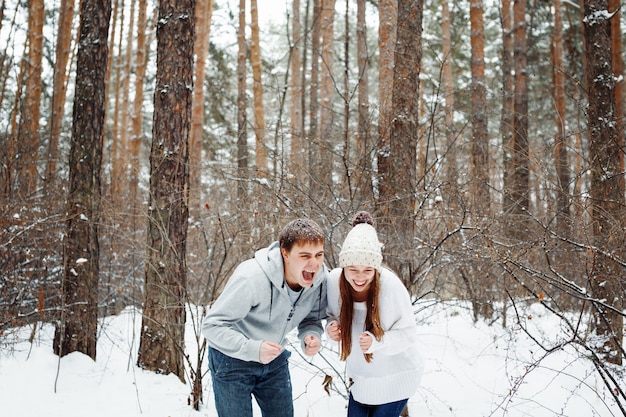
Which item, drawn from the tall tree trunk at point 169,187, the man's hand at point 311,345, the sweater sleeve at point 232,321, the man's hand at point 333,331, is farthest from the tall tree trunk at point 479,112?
the sweater sleeve at point 232,321

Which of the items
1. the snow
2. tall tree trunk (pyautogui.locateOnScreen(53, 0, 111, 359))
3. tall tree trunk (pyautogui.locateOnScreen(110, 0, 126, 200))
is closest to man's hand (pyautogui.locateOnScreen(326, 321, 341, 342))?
the snow

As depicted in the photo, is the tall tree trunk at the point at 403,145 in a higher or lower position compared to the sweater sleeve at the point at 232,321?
higher

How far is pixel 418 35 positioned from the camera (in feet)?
17.1

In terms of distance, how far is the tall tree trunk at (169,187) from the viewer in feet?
16.1

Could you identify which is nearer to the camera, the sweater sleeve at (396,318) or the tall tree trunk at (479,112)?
the sweater sleeve at (396,318)

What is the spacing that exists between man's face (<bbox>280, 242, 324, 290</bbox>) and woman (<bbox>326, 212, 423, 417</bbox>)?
19 cm

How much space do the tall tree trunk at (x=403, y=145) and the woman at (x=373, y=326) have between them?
6.34 feet

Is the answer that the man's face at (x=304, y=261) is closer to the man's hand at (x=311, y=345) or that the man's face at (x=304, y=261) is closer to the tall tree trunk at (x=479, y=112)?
the man's hand at (x=311, y=345)

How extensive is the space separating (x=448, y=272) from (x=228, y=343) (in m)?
4.22

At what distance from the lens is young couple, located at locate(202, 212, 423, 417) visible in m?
2.51

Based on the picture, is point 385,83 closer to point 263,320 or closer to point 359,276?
point 359,276

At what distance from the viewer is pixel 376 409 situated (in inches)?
110

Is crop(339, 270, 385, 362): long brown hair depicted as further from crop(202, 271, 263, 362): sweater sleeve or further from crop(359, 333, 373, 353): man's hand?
crop(202, 271, 263, 362): sweater sleeve

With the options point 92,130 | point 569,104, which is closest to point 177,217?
point 92,130
